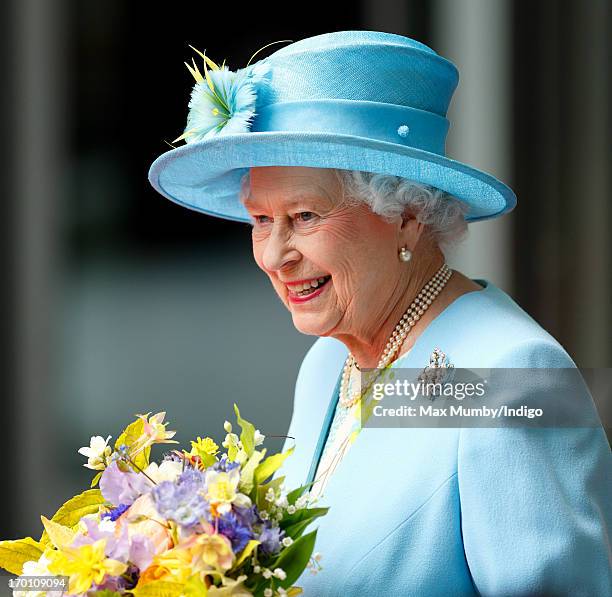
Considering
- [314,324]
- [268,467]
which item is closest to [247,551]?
[268,467]

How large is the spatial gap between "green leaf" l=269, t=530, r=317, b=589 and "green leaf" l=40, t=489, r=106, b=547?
1.23 ft

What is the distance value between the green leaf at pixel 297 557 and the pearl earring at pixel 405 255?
64 cm

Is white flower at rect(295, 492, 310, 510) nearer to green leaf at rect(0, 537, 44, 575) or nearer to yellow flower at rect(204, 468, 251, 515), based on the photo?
yellow flower at rect(204, 468, 251, 515)

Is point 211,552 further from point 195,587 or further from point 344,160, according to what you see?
point 344,160

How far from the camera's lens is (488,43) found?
12.7ft

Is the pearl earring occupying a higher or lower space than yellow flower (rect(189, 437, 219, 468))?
higher

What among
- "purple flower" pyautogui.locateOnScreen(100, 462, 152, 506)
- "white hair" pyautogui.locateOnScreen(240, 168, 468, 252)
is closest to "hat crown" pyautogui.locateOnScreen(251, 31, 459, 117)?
"white hair" pyautogui.locateOnScreen(240, 168, 468, 252)

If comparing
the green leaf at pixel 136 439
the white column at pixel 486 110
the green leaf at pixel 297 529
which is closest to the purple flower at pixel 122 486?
the green leaf at pixel 136 439

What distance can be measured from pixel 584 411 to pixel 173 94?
3.18m

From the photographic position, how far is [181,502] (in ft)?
4.47

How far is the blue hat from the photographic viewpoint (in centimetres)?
179

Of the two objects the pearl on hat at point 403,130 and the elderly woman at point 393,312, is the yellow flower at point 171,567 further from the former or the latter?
the pearl on hat at point 403,130

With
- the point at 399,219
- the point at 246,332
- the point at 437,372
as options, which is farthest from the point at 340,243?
the point at 246,332

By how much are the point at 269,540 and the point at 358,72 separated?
0.83 m
